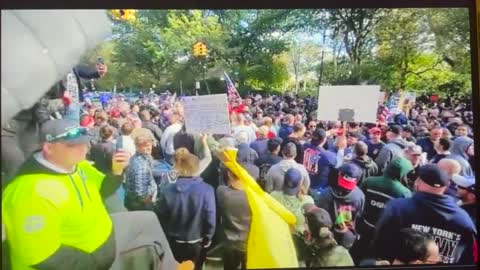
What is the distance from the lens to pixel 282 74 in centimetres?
143

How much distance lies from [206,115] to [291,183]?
0.26 meters

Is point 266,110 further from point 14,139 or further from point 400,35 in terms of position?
point 14,139

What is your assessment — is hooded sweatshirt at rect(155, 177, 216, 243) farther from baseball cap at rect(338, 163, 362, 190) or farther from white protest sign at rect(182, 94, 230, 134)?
baseball cap at rect(338, 163, 362, 190)

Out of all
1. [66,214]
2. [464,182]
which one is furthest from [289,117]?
[66,214]

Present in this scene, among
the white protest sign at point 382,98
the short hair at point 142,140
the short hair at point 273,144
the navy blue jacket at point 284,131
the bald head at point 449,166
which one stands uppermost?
the white protest sign at point 382,98

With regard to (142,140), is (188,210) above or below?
below

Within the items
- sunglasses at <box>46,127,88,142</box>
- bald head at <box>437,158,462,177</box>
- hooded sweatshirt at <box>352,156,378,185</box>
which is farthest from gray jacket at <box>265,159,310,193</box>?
sunglasses at <box>46,127,88,142</box>

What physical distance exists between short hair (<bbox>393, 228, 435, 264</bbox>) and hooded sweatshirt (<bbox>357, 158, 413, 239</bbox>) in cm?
7

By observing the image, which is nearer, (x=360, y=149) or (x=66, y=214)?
(x=66, y=214)

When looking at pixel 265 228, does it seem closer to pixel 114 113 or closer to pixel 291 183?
pixel 291 183

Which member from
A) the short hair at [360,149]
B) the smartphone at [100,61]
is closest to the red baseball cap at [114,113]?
the smartphone at [100,61]

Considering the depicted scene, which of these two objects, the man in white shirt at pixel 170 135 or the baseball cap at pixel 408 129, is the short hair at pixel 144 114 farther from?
the baseball cap at pixel 408 129

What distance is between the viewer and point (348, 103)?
56.6 inches

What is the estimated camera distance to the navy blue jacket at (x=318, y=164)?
1.41 meters
